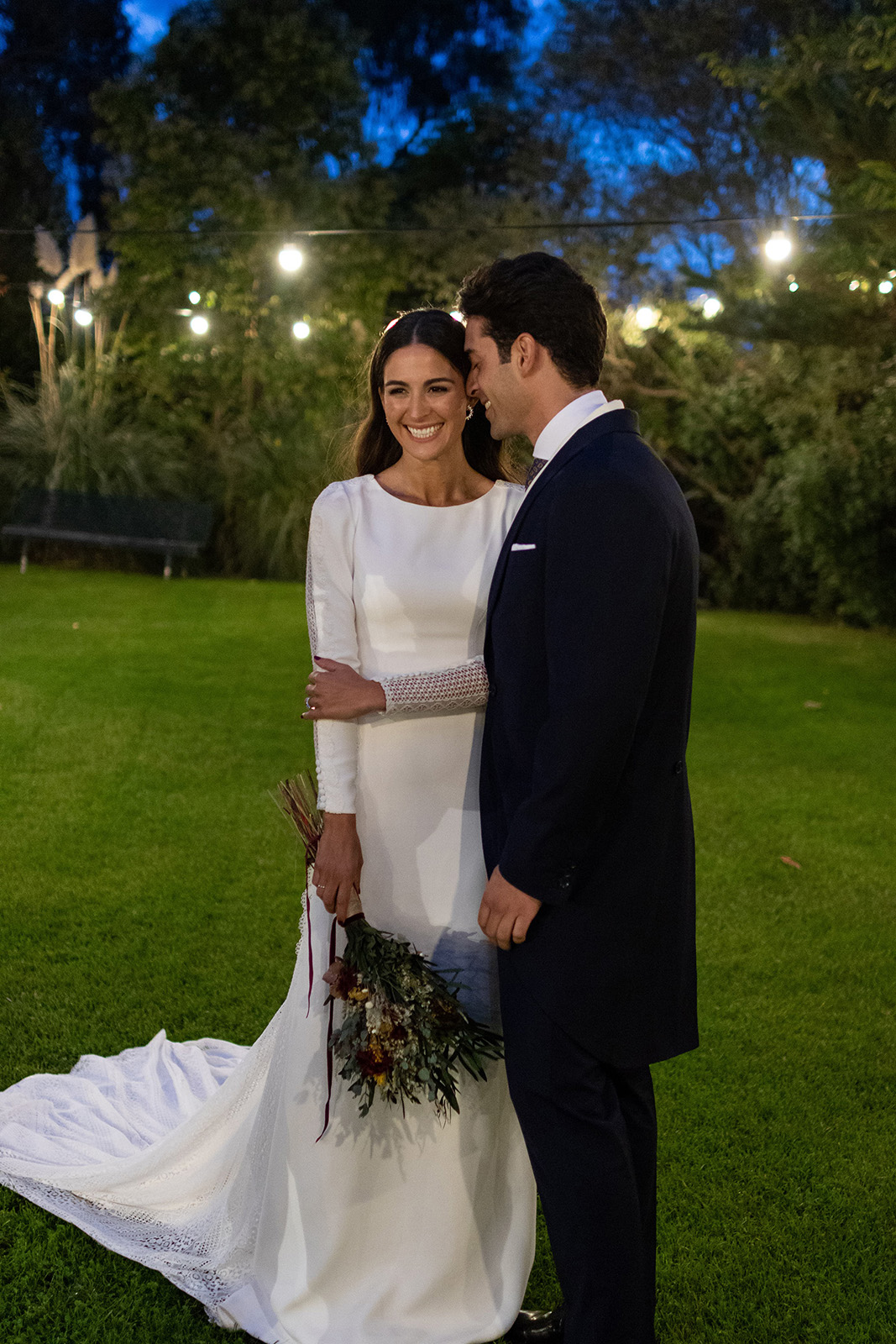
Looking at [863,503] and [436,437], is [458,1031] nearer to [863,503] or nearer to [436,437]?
[436,437]

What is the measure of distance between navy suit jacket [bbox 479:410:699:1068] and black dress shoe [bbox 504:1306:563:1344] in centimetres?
87

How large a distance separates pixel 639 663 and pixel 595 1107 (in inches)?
30.3

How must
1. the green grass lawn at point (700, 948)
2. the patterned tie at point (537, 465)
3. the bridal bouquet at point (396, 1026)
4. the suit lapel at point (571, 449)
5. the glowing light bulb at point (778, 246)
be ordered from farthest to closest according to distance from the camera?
1. the glowing light bulb at point (778, 246)
2. the green grass lawn at point (700, 948)
3. the bridal bouquet at point (396, 1026)
4. the patterned tie at point (537, 465)
5. the suit lapel at point (571, 449)

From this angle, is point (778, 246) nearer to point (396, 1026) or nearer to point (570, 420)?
point (570, 420)

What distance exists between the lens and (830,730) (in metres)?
8.59

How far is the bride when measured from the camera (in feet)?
7.65

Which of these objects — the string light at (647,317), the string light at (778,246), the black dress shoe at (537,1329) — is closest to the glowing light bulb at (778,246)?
the string light at (778,246)

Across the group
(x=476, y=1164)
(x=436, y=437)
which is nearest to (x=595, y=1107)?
(x=476, y=1164)

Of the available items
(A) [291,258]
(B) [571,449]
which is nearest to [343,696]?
(B) [571,449]

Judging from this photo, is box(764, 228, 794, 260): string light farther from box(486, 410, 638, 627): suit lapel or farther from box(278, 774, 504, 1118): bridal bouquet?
box(278, 774, 504, 1118): bridal bouquet

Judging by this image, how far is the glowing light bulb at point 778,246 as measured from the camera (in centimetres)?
1213

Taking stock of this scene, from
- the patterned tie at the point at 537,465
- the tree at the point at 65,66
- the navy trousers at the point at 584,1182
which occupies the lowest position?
the navy trousers at the point at 584,1182

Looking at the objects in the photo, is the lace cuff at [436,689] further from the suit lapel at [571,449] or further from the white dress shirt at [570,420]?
the white dress shirt at [570,420]

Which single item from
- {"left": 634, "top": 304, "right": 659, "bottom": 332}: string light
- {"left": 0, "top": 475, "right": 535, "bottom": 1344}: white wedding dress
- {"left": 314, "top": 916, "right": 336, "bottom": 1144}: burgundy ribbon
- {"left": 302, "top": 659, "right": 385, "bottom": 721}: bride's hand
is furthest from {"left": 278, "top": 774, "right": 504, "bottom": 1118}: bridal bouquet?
{"left": 634, "top": 304, "right": 659, "bottom": 332}: string light
